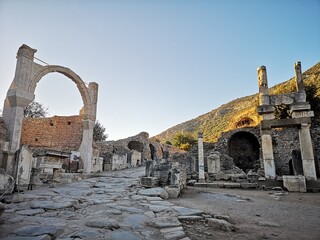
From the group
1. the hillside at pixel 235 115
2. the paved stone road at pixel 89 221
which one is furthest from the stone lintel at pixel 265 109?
the hillside at pixel 235 115

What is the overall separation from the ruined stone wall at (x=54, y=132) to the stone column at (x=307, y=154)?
13752 millimetres

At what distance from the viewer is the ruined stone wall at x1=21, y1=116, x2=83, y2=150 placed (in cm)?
1518

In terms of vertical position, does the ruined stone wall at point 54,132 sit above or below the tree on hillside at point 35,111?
below

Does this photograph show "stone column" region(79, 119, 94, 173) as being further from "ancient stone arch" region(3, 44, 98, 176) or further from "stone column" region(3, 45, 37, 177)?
"stone column" region(3, 45, 37, 177)

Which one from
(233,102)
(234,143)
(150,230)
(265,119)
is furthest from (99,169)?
(233,102)

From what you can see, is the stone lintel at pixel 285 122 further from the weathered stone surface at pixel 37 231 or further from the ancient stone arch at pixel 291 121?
the weathered stone surface at pixel 37 231

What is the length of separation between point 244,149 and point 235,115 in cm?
1118

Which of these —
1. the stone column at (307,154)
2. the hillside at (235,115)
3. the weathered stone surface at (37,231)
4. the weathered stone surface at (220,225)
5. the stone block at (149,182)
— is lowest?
the weathered stone surface at (220,225)

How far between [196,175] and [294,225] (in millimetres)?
8480

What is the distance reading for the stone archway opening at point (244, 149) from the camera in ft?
69.2

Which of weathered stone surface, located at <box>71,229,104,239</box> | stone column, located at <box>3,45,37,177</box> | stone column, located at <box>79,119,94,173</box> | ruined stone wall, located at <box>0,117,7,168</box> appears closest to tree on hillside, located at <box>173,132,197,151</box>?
stone column, located at <box>79,119,94,173</box>

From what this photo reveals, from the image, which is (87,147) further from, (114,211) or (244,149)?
(244,149)

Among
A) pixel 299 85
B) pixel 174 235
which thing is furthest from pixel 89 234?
pixel 299 85

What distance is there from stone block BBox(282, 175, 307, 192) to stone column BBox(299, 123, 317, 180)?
0.61 m
